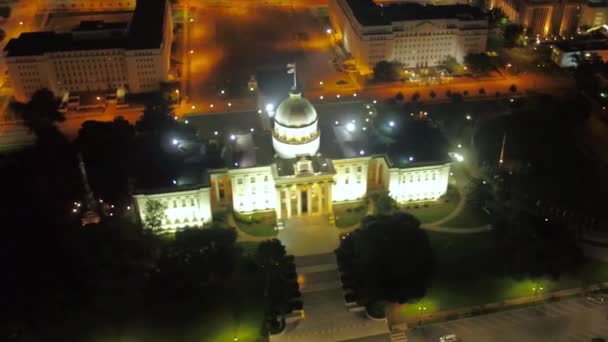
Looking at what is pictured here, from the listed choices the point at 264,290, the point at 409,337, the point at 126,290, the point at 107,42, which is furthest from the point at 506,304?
the point at 107,42

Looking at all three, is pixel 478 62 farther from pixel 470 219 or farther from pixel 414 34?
pixel 470 219

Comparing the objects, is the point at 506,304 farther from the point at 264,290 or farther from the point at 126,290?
the point at 126,290

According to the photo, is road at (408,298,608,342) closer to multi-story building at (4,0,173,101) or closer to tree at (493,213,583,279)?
tree at (493,213,583,279)

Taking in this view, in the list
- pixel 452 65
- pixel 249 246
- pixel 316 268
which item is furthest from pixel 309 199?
pixel 452 65

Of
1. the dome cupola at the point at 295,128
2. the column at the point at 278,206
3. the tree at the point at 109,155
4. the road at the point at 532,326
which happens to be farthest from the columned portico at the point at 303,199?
the road at the point at 532,326

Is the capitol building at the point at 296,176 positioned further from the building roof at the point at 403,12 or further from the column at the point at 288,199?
the building roof at the point at 403,12

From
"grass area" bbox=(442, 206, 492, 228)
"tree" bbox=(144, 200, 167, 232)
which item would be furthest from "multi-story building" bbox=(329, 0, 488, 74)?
"tree" bbox=(144, 200, 167, 232)
